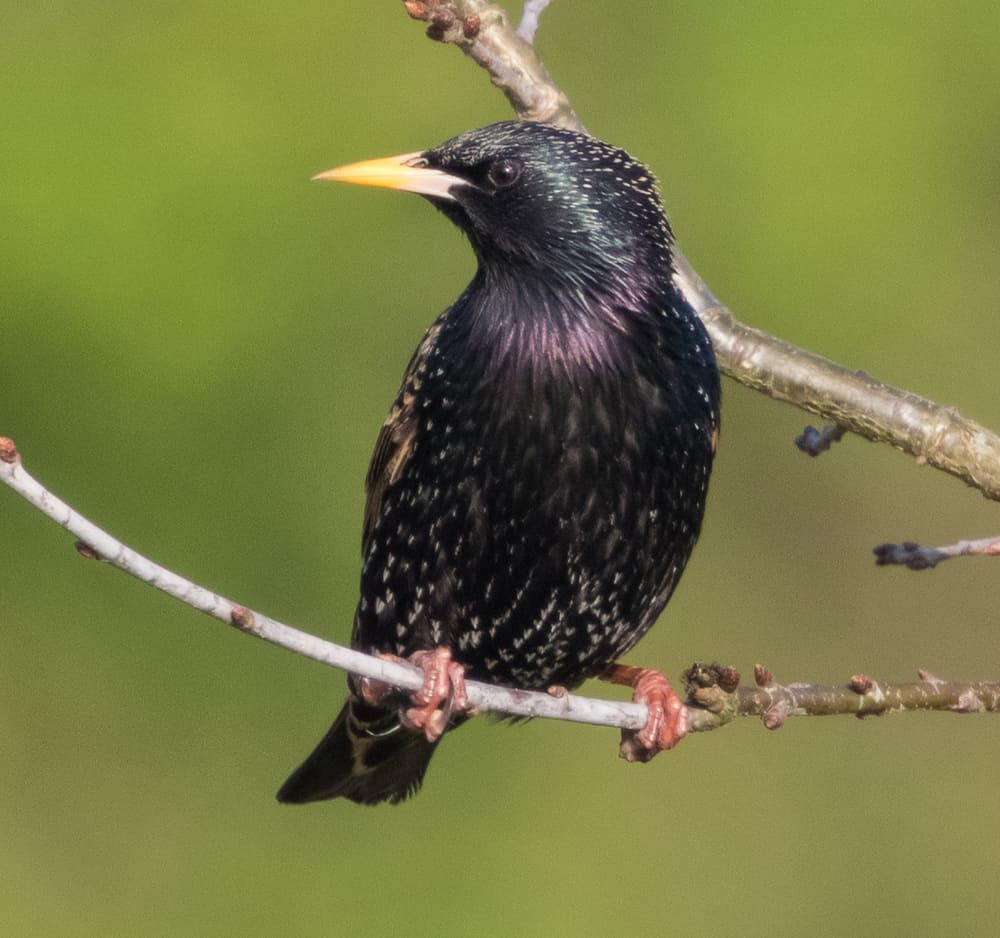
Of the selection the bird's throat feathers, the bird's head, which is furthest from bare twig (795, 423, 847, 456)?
the bird's head

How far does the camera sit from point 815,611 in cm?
671

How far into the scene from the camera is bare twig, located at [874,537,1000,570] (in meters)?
3.67

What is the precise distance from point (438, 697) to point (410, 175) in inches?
41.7

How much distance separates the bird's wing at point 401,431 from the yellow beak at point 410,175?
315mm

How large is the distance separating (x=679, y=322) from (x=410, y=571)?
2.53 ft

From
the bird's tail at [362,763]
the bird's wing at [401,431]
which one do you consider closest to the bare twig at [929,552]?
the bird's wing at [401,431]

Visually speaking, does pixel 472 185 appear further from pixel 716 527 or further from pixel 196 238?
pixel 716 527

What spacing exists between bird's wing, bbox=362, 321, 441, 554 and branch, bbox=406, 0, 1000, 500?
0.55 m

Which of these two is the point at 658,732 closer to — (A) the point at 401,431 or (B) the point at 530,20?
(A) the point at 401,431

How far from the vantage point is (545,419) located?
411 cm

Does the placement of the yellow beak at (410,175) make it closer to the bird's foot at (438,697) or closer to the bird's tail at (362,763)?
the bird's foot at (438,697)

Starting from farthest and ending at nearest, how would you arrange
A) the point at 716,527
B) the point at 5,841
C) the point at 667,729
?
the point at 716,527 < the point at 5,841 < the point at 667,729

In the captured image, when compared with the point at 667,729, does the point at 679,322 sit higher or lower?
higher

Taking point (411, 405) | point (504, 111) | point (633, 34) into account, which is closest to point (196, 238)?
point (504, 111)
